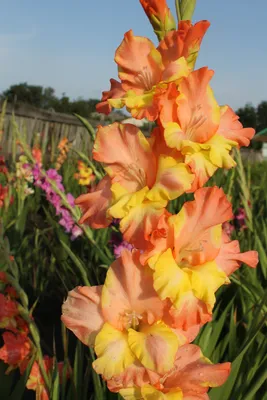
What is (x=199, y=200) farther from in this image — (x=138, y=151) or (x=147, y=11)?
(x=147, y=11)

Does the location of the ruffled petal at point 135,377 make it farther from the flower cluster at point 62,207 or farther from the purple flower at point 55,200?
the purple flower at point 55,200

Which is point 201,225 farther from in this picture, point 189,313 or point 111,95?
point 111,95

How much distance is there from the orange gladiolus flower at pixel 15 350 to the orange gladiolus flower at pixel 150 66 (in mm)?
707

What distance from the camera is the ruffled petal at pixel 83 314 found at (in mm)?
772

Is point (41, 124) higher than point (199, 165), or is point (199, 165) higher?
point (41, 124)

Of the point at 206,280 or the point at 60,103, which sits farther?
the point at 60,103

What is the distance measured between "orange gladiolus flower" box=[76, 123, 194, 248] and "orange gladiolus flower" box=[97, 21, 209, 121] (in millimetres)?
41

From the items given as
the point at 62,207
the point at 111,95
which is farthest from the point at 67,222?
the point at 111,95

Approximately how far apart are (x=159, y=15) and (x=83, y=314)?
476mm

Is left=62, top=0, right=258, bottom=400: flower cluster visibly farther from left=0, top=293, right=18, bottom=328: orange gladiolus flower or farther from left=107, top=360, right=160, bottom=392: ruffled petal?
left=0, top=293, right=18, bottom=328: orange gladiolus flower

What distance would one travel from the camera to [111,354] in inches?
28.7

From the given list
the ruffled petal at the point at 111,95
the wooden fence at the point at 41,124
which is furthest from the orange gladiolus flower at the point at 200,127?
the wooden fence at the point at 41,124

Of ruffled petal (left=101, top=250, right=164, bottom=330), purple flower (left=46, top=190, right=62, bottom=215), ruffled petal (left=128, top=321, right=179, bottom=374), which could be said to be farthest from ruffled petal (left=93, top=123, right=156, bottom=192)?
purple flower (left=46, top=190, right=62, bottom=215)

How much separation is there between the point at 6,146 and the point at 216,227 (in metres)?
6.23
